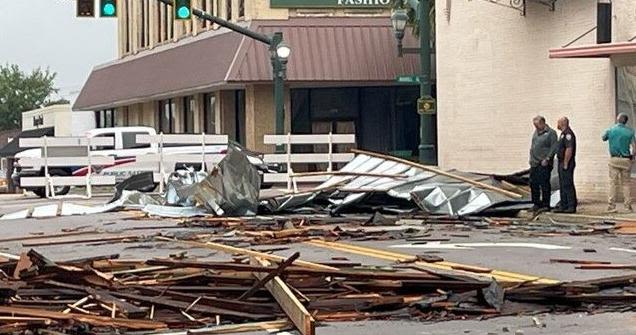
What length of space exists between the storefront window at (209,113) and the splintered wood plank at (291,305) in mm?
37032

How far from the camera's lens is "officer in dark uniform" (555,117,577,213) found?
22.7 metres

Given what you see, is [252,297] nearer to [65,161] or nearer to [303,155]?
[303,155]

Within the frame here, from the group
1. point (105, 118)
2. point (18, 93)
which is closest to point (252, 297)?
point (105, 118)

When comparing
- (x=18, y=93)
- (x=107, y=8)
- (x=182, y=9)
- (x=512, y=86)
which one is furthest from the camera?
(x=18, y=93)

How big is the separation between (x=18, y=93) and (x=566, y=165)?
9279 centimetres

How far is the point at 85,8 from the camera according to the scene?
1062 inches

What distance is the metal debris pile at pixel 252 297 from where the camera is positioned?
31.1 feet

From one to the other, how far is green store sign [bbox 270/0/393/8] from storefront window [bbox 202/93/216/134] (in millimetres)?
5306

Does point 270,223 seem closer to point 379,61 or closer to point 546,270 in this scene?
point 546,270

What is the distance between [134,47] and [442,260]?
42946mm

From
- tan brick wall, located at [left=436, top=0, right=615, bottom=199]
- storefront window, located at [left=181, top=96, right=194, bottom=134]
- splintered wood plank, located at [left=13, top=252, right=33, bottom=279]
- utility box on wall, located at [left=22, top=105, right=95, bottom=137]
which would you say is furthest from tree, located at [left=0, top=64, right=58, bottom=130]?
splintered wood plank, located at [left=13, top=252, right=33, bottom=279]

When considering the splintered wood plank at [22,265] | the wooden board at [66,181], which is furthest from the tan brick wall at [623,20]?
the splintered wood plank at [22,265]

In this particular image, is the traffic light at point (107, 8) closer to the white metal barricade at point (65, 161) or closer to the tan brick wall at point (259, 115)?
the white metal barricade at point (65, 161)

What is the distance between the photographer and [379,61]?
42781mm
